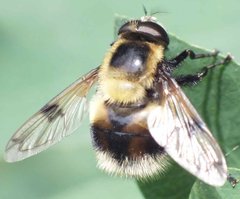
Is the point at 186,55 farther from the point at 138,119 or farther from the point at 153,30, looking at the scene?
the point at 153,30

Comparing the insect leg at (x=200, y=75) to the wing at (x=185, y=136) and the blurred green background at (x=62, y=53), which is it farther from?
the blurred green background at (x=62, y=53)

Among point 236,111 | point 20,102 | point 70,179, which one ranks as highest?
point 236,111

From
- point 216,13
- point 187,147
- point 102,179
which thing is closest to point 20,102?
point 102,179

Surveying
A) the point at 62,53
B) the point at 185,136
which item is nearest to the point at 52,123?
the point at 185,136

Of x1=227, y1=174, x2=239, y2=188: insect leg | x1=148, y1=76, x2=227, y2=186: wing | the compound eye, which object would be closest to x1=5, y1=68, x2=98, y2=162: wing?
the compound eye

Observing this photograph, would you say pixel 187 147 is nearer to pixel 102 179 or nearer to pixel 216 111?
pixel 216 111

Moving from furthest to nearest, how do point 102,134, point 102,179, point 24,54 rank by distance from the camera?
point 24,54
point 102,179
point 102,134

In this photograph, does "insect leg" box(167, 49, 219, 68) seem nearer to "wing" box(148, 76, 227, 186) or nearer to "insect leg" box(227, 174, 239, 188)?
"wing" box(148, 76, 227, 186)
